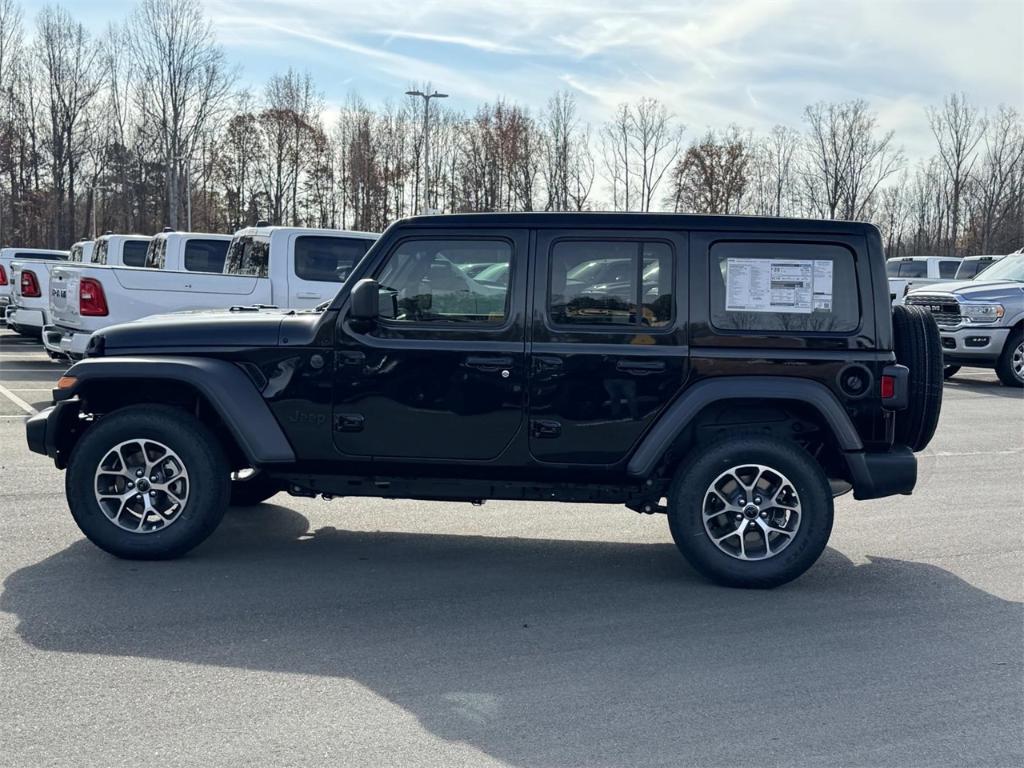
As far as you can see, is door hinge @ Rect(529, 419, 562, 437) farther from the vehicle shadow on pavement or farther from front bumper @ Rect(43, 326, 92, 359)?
front bumper @ Rect(43, 326, 92, 359)

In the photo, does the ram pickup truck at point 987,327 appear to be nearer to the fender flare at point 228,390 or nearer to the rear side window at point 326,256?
the rear side window at point 326,256

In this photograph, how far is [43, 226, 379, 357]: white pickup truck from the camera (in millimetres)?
12570

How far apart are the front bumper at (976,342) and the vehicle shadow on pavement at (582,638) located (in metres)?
10.9

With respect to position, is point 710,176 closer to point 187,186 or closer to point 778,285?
point 187,186

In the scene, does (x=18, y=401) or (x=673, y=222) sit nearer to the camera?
(x=673, y=222)

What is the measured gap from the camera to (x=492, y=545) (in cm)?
675

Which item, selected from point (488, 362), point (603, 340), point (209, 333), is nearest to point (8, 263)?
point (209, 333)

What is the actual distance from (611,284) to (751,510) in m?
1.43

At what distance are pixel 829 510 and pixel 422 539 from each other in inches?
98.5

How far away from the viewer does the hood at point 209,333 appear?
606cm

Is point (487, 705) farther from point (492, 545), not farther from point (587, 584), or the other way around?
point (492, 545)

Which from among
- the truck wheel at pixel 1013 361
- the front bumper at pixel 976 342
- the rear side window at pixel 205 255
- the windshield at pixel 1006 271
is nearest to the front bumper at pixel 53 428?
the rear side window at pixel 205 255

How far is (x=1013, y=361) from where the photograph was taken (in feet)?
53.8

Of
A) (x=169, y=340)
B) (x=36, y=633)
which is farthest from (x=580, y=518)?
(x=36, y=633)
